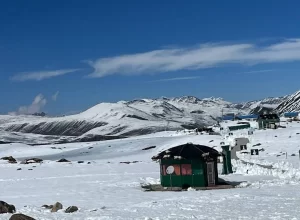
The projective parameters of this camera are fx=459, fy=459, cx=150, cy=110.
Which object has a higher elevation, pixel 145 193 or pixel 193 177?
pixel 193 177

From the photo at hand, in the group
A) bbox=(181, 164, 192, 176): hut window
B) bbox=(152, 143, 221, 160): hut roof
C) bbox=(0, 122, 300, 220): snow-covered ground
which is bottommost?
bbox=(0, 122, 300, 220): snow-covered ground

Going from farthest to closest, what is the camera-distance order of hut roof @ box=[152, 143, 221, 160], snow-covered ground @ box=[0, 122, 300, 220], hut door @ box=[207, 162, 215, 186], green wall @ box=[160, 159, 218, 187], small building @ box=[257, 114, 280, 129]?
small building @ box=[257, 114, 280, 129], hut door @ box=[207, 162, 215, 186], hut roof @ box=[152, 143, 221, 160], green wall @ box=[160, 159, 218, 187], snow-covered ground @ box=[0, 122, 300, 220]

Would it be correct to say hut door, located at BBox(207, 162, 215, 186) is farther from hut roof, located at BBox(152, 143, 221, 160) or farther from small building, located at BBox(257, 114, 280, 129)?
small building, located at BBox(257, 114, 280, 129)

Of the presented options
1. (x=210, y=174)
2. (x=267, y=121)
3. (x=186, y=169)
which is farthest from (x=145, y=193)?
(x=267, y=121)

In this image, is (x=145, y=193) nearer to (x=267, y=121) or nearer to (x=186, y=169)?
(x=186, y=169)

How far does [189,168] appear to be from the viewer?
99.7ft

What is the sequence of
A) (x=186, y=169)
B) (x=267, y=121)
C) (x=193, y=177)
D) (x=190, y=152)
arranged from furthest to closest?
(x=267, y=121), (x=190, y=152), (x=186, y=169), (x=193, y=177)

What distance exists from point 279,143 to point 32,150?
51.4 m

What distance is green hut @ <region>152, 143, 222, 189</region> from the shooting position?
30297 mm

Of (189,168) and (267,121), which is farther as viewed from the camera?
(267,121)

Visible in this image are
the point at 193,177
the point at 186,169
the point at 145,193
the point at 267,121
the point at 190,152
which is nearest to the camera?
the point at 145,193

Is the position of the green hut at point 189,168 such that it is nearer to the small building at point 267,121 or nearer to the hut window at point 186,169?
the hut window at point 186,169

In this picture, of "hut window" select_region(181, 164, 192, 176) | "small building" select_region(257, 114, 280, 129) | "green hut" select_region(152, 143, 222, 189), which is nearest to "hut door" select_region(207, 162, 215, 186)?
"green hut" select_region(152, 143, 222, 189)

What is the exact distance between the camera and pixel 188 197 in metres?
24.7
